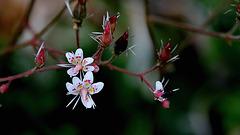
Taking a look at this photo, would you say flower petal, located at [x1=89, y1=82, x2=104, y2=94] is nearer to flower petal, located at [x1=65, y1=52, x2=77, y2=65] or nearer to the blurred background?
flower petal, located at [x1=65, y1=52, x2=77, y2=65]

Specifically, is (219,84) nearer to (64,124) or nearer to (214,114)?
(214,114)

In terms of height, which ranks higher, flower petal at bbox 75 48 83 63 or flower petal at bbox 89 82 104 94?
flower petal at bbox 75 48 83 63

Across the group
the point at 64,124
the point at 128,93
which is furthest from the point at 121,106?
the point at 64,124

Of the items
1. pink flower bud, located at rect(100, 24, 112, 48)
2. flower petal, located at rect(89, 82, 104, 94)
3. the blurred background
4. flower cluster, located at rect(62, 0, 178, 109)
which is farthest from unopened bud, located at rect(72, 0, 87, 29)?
the blurred background

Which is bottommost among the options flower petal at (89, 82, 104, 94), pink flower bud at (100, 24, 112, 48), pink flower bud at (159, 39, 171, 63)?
flower petal at (89, 82, 104, 94)

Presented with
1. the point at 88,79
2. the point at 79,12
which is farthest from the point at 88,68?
the point at 79,12
